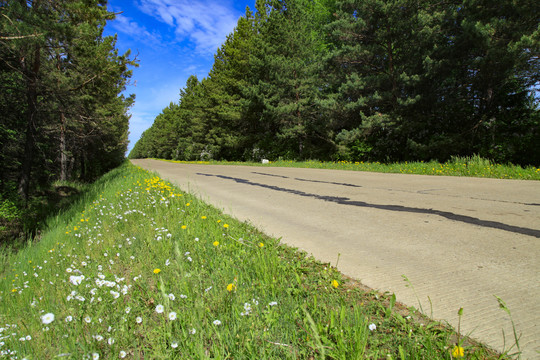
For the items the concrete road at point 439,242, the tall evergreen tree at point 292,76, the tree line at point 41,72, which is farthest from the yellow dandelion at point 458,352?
the tall evergreen tree at point 292,76

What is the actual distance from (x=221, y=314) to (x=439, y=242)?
2.79 m

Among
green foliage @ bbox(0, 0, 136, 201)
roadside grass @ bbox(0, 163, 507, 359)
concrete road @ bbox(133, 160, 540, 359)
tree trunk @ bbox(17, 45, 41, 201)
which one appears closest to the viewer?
roadside grass @ bbox(0, 163, 507, 359)

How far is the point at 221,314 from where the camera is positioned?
1.99 metres

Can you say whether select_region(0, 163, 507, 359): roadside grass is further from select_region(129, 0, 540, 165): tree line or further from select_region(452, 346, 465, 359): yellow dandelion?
select_region(129, 0, 540, 165): tree line

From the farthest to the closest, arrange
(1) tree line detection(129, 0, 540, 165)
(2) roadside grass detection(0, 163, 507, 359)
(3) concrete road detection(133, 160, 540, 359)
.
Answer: (1) tree line detection(129, 0, 540, 165), (3) concrete road detection(133, 160, 540, 359), (2) roadside grass detection(0, 163, 507, 359)

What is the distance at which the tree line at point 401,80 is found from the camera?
11539 mm

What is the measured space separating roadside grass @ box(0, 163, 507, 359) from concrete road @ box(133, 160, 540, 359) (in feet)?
1.02

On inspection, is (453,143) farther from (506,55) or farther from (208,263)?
(208,263)

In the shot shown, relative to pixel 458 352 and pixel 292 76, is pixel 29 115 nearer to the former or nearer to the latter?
pixel 458 352

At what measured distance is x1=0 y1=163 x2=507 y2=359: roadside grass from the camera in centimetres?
168

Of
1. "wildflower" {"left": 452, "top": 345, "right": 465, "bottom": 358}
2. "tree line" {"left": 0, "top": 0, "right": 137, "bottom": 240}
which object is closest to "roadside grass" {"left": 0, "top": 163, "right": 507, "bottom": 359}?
"wildflower" {"left": 452, "top": 345, "right": 465, "bottom": 358}

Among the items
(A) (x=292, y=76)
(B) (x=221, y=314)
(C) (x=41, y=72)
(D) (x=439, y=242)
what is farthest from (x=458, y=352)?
(A) (x=292, y=76)

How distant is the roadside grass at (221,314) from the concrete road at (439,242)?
0.31m

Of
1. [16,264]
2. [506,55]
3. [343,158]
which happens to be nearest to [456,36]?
[506,55]
